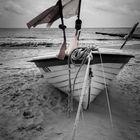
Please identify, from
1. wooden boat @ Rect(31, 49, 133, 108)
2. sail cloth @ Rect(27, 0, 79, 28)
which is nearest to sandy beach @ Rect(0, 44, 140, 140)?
wooden boat @ Rect(31, 49, 133, 108)

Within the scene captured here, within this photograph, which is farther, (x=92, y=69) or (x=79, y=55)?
(x=92, y=69)

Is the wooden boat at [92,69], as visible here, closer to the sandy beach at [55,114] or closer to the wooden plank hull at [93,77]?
the wooden plank hull at [93,77]

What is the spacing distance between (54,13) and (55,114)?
2452mm

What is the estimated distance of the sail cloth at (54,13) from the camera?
339cm

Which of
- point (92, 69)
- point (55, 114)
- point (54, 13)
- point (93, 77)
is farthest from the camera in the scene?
point (55, 114)

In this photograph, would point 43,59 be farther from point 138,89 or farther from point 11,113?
point 138,89

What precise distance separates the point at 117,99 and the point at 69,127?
7.08ft

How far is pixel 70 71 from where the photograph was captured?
3.81m

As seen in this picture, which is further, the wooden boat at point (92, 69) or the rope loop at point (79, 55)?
the wooden boat at point (92, 69)

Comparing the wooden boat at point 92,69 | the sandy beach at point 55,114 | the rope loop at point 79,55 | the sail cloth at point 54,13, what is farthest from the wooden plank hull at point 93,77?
the sail cloth at point 54,13

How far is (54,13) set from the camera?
3.46 metres

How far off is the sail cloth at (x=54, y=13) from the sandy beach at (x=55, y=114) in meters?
2.21

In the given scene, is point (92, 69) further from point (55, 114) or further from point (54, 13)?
point (55, 114)

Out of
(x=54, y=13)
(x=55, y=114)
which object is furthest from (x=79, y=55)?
(x=55, y=114)
